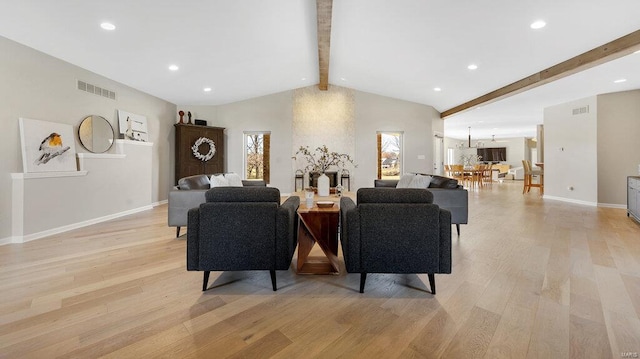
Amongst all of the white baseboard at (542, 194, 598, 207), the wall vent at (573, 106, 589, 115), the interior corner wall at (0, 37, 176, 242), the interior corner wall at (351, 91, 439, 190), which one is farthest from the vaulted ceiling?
the white baseboard at (542, 194, 598, 207)

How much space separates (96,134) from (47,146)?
2.99 feet

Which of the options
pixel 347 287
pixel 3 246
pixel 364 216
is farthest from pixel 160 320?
pixel 3 246

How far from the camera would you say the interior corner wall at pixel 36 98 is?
3389 mm

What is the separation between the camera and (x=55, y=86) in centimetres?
397

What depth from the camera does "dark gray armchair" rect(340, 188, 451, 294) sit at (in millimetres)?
2018

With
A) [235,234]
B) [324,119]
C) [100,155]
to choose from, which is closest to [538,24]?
[235,234]

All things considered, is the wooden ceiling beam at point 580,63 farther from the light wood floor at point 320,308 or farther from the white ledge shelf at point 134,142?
the white ledge shelf at point 134,142

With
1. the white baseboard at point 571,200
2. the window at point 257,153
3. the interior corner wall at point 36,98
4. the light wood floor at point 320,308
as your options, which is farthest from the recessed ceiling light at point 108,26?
the white baseboard at point 571,200

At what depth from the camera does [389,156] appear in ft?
27.7

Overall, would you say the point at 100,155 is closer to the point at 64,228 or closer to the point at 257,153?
the point at 64,228

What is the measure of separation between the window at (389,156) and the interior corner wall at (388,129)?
9.8 inches

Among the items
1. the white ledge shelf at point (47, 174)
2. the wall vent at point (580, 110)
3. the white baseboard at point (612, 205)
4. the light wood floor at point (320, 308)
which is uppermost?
the wall vent at point (580, 110)

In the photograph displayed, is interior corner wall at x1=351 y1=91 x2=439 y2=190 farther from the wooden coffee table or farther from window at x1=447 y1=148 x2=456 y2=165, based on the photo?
window at x1=447 y1=148 x2=456 y2=165

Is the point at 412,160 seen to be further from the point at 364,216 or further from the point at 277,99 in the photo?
the point at 364,216
